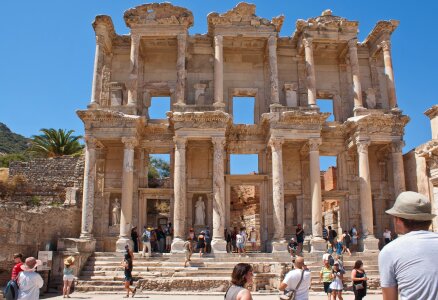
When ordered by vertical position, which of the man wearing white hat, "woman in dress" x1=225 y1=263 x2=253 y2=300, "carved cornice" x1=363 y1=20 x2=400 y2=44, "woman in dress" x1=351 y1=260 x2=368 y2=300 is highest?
"carved cornice" x1=363 y1=20 x2=400 y2=44

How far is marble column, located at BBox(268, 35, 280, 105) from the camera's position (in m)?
22.3

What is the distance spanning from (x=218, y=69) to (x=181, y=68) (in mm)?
1773

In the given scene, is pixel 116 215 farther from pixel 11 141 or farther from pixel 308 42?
pixel 11 141

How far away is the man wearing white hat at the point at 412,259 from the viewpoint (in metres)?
2.72

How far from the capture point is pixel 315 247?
20234 mm

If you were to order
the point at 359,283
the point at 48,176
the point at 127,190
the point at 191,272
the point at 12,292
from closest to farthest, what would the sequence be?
the point at 12,292
the point at 359,283
the point at 191,272
the point at 127,190
the point at 48,176

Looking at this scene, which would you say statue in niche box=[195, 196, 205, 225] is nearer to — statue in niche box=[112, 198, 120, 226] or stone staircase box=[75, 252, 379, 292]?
stone staircase box=[75, 252, 379, 292]

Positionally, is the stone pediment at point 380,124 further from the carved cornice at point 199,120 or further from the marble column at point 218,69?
the marble column at point 218,69

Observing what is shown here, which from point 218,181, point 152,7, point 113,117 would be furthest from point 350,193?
point 152,7

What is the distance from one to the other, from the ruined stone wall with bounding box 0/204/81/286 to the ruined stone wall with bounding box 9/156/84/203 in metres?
4.22

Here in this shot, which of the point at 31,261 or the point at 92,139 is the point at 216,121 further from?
the point at 31,261

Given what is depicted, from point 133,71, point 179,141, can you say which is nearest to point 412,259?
point 179,141

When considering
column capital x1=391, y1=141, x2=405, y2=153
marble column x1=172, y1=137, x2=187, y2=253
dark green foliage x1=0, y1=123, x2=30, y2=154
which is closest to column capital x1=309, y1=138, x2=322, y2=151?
column capital x1=391, y1=141, x2=405, y2=153

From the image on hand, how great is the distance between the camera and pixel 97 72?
2247 centimetres
